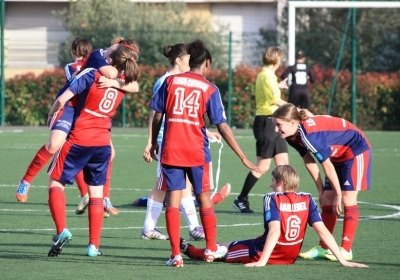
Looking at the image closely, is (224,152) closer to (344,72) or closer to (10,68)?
(344,72)

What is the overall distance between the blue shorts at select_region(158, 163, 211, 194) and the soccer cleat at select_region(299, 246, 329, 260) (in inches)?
43.9

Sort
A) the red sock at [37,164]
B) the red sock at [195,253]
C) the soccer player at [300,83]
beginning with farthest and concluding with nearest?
1. the soccer player at [300,83]
2. the red sock at [37,164]
3. the red sock at [195,253]

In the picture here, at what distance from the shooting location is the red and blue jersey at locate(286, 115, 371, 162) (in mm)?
8188

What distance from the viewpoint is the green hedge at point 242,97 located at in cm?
2733

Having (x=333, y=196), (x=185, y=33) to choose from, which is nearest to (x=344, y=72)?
(x=185, y=33)

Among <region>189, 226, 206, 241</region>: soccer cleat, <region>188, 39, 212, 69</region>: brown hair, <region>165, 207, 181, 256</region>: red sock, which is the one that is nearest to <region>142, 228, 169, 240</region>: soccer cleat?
<region>189, 226, 206, 241</region>: soccer cleat

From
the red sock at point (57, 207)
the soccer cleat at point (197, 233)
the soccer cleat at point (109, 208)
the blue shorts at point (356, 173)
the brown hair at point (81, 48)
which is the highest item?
the brown hair at point (81, 48)

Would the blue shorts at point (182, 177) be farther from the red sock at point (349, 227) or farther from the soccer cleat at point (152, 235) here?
the soccer cleat at point (152, 235)

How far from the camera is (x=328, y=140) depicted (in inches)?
334

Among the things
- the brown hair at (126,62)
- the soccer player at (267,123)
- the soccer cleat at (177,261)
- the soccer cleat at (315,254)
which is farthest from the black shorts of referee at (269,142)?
the soccer cleat at (177,261)

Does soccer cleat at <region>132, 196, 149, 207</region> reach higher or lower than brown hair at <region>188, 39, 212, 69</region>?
lower

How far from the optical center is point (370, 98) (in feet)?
89.6

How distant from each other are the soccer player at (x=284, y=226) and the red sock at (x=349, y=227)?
0.58m

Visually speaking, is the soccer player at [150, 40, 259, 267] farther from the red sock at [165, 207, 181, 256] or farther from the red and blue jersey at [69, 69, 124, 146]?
the red and blue jersey at [69, 69, 124, 146]
